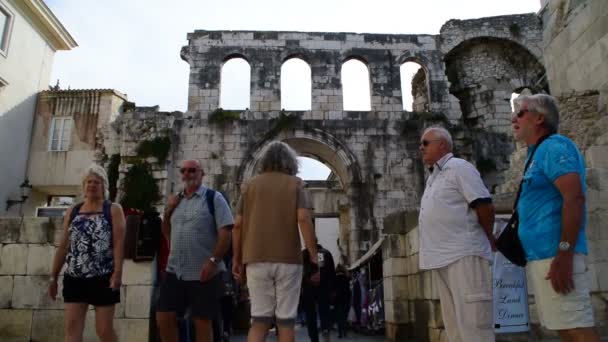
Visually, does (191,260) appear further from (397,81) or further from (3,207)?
(3,207)

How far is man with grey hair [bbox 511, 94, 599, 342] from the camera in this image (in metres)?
2.31

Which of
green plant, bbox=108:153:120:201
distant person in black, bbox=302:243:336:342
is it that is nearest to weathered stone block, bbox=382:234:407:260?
distant person in black, bbox=302:243:336:342

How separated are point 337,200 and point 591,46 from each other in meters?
13.2

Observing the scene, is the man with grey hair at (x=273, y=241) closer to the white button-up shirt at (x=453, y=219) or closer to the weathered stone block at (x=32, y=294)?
the white button-up shirt at (x=453, y=219)

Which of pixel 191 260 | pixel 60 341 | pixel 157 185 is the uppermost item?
pixel 157 185

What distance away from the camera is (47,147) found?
19.5 meters

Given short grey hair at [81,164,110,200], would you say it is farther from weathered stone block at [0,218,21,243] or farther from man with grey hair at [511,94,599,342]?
man with grey hair at [511,94,599,342]

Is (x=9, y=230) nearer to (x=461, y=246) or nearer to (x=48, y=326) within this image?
(x=48, y=326)

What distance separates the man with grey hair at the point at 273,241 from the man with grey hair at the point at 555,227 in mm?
1522

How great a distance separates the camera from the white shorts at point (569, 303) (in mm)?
2305

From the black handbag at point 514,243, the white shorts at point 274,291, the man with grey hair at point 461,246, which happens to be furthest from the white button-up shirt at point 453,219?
the white shorts at point 274,291

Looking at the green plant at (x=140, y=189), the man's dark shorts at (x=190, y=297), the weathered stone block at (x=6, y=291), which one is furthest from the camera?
the green plant at (x=140, y=189)

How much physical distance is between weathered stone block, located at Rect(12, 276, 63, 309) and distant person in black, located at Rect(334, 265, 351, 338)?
4.39 metres

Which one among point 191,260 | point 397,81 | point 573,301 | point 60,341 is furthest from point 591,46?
point 397,81
